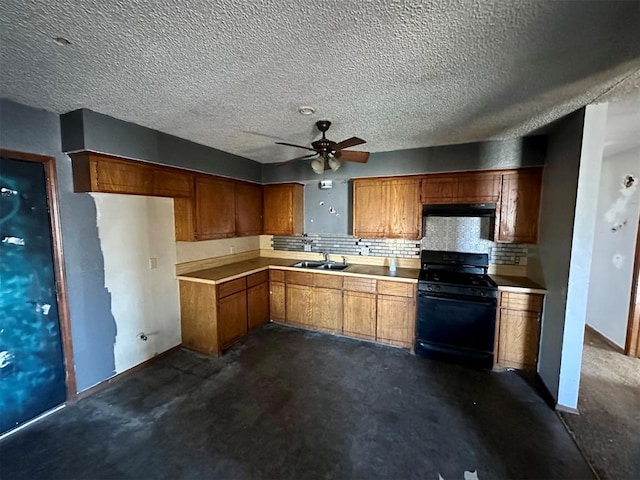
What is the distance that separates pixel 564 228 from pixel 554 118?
Result: 926 millimetres

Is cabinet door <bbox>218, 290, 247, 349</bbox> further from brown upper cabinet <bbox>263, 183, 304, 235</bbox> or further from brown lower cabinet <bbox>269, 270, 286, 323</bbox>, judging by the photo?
brown upper cabinet <bbox>263, 183, 304, 235</bbox>

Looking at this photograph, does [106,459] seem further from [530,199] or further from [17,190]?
[530,199]

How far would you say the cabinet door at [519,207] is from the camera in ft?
9.83

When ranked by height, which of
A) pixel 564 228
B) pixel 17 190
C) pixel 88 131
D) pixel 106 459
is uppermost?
pixel 88 131

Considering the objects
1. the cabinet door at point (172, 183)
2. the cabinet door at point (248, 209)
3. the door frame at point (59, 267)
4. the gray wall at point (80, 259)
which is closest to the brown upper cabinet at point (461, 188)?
the cabinet door at point (248, 209)

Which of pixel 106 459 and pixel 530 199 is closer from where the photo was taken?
pixel 106 459

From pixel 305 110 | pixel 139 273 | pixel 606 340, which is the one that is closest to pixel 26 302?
pixel 139 273

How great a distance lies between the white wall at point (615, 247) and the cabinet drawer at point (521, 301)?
1.49 meters

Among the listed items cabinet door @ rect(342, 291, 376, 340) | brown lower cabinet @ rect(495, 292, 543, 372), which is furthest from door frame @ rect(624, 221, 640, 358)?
cabinet door @ rect(342, 291, 376, 340)


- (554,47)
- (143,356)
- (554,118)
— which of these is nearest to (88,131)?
(143,356)

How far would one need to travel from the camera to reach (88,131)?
223cm

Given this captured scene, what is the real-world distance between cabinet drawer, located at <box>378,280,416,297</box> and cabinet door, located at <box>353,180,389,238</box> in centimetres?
66

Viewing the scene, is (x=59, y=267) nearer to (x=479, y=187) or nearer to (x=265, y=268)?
(x=265, y=268)

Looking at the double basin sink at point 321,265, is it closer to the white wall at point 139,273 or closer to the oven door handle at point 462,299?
the oven door handle at point 462,299
